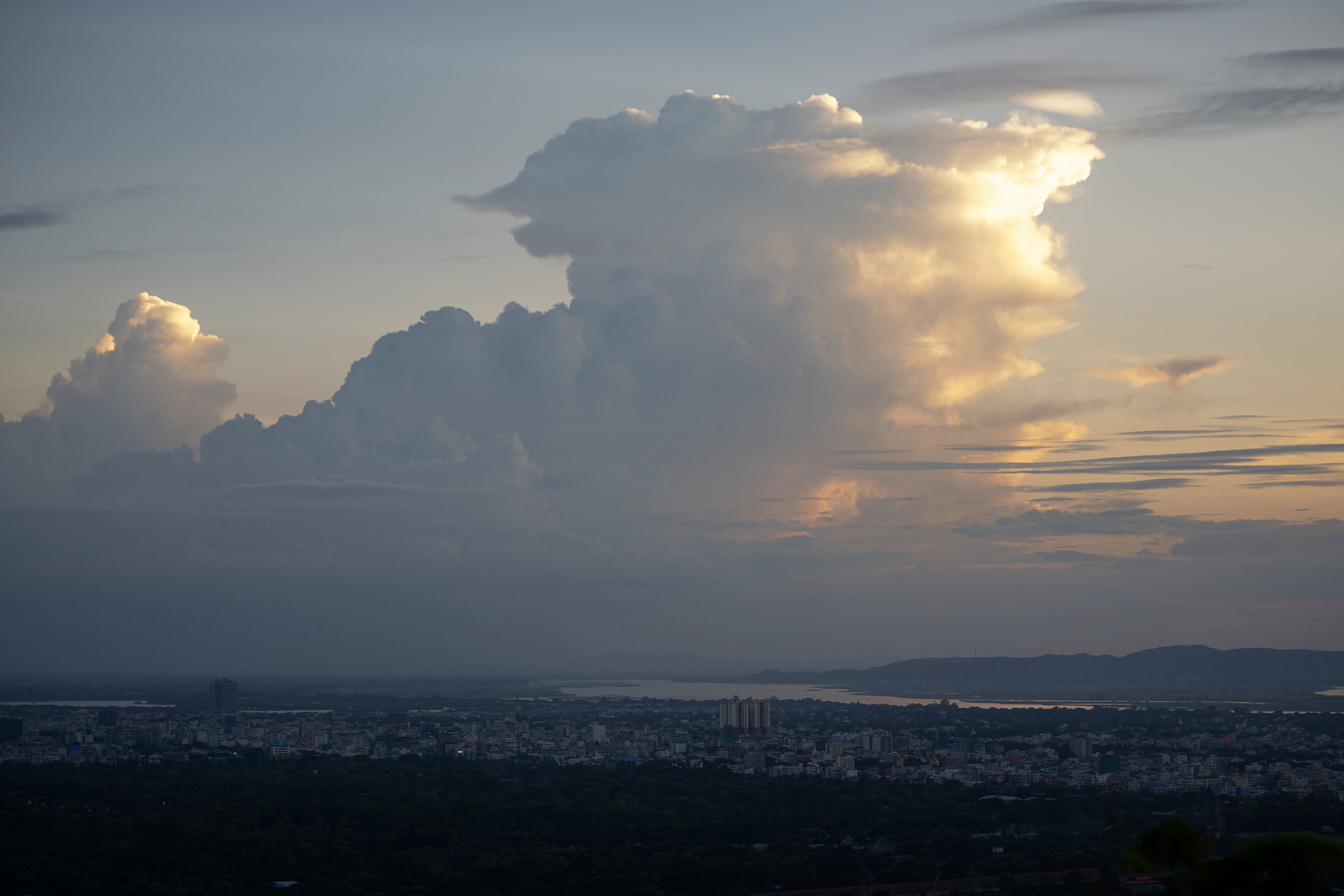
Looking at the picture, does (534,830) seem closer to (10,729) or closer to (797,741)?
(797,741)

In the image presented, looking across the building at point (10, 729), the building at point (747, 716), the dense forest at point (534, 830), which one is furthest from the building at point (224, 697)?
the dense forest at point (534, 830)

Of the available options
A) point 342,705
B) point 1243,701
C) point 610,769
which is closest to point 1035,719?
point 1243,701

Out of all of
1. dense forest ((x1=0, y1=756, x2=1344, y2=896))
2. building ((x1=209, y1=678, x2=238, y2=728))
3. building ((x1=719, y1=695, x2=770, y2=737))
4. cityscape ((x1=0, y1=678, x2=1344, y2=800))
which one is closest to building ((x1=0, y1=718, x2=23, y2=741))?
cityscape ((x1=0, y1=678, x2=1344, y2=800))

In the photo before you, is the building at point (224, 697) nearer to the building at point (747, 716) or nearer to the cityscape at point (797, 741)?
the cityscape at point (797, 741)

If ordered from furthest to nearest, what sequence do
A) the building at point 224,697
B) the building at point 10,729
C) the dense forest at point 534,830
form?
the building at point 224,697 < the building at point 10,729 < the dense forest at point 534,830

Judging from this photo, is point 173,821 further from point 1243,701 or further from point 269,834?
point 1243,701

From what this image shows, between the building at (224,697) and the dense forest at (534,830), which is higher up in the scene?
the dense forest at (534,830)

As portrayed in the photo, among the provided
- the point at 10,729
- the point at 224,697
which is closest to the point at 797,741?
the point at 10,729

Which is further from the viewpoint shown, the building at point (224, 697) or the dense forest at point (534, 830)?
the building at point (224, 697)
